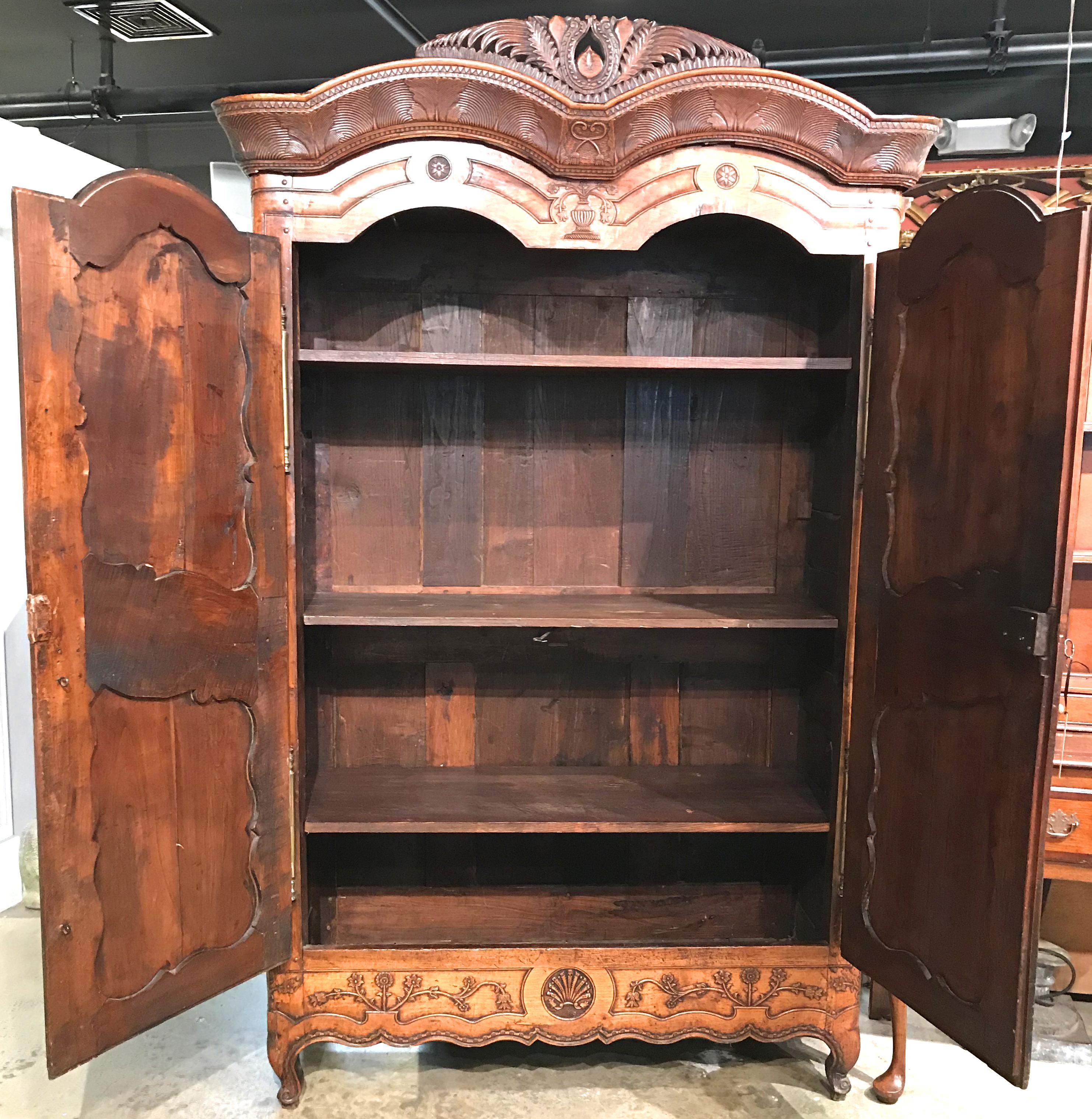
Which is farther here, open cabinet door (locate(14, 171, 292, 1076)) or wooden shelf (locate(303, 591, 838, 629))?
wooden shelf (locate(303, 591, 838, 629))

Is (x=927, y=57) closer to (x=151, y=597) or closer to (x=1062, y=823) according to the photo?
(x=1062, y=823)

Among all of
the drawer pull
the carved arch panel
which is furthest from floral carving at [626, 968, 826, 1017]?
the carved arch panel

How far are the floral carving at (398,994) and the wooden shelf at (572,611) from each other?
771 mm

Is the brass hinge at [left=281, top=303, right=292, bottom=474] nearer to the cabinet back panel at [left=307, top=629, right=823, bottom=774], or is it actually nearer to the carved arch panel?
the carved arch panel

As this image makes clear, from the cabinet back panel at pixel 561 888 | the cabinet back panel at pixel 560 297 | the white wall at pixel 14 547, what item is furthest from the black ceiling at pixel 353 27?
the cabinet back panel at pixel 561 888

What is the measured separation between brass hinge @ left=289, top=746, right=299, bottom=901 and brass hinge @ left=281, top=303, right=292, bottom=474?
59cm

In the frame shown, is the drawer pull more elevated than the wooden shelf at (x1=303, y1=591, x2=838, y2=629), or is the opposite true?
the wooden shelf at (x1=303, y1=591, x2=838, y2=629)

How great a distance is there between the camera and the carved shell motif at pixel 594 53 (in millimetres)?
Result: 1630

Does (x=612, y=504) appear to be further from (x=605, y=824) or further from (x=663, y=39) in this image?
(x=663, y=39)

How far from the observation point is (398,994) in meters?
1.90

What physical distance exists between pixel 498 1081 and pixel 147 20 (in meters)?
3.04

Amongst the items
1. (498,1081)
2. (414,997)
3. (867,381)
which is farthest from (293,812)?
(867,381)

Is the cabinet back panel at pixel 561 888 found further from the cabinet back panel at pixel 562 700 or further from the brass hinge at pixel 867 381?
the brass hinge at pixel 867 381

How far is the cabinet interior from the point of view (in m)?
2.10
